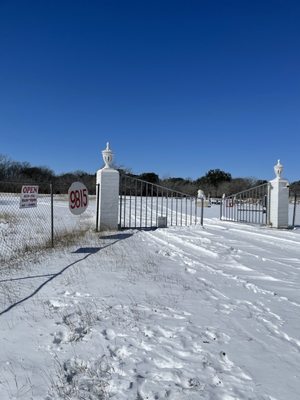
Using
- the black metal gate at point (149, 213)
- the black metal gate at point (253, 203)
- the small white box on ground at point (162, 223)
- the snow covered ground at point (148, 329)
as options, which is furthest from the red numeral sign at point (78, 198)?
the black metal gate at point (253, 203)

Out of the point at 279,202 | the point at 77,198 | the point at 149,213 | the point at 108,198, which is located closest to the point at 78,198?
the point at 77,198

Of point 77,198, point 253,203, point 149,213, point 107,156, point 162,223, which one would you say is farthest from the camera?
point 149,213

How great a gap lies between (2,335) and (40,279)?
2.51 meters


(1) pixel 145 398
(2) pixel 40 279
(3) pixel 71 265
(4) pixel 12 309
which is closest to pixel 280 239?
(3) pixel 71 265

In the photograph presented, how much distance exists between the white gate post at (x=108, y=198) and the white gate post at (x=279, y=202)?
696 cm

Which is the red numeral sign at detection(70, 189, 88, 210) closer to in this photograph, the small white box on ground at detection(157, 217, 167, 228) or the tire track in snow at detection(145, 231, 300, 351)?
the tire track in snow at detection(145, 231, 300, 351)

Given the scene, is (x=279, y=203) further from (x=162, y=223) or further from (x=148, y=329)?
(x=148, y=329)

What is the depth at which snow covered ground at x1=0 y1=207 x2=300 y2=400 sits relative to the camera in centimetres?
316

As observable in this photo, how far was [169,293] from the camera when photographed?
5887 mm

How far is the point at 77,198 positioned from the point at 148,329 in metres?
6.62

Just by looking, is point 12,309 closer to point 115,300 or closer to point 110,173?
point 115,300

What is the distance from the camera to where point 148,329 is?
4.35 m

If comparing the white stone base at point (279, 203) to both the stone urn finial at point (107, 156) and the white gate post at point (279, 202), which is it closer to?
the white gate post at point (279, 202)

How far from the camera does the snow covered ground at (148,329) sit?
3160 millimetres
